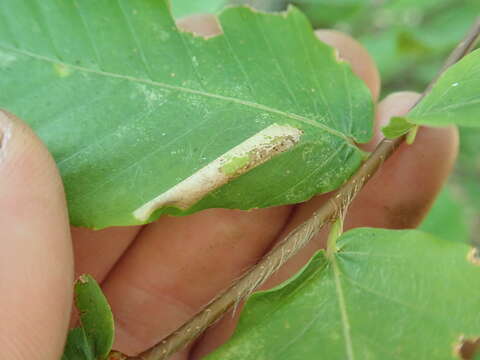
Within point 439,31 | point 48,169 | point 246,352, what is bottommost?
point 439,31

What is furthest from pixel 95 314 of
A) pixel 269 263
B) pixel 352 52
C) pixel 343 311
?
pixel 352 52

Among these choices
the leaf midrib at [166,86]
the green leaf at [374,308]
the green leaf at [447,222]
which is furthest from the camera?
the green leaf at [447,222]

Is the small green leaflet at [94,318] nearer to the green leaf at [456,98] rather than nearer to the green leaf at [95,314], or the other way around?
the green leaf at [95,314]

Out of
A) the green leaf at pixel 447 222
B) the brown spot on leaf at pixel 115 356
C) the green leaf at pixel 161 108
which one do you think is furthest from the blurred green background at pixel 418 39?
the brown spot on leaf at pixel 115 356

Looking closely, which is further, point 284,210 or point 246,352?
point 284,210

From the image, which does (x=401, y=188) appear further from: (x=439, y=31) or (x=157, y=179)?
(x=439, y=31)

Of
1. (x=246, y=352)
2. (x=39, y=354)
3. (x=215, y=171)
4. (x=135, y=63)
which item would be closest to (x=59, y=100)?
(x=135, y=63)
